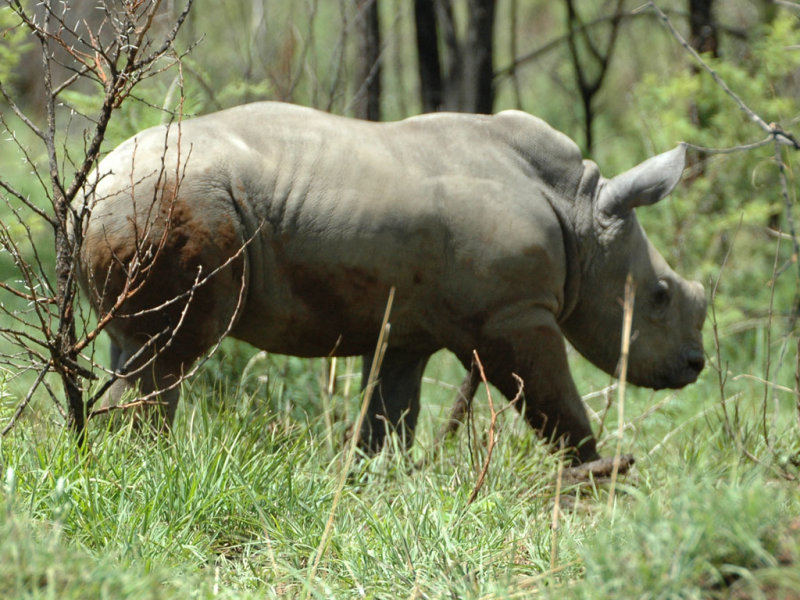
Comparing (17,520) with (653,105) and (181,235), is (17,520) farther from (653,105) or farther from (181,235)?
(653,105)

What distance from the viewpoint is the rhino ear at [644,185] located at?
4.88 metres

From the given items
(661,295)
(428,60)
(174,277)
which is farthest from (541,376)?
(428,60)

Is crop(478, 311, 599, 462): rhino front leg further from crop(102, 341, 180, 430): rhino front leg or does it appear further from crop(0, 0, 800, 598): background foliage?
crop(102, 341, 180, 430): rhino front leg

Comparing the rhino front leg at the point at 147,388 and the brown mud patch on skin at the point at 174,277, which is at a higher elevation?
the brown mud patch on skin at the point at 174,277

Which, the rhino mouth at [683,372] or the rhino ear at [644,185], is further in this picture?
the rhino mouth at [683,372]

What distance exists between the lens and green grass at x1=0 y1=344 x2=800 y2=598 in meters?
2.45

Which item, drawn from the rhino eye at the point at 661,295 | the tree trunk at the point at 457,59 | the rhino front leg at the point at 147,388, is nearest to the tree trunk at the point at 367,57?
the tree trunk at the point at 457,59

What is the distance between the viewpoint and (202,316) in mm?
4074

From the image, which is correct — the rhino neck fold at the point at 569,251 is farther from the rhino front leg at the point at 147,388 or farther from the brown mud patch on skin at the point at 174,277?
the rhino front leg at the point at 147,388

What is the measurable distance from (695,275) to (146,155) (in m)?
5.31

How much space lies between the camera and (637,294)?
16.9ft

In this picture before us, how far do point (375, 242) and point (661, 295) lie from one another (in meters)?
1.73

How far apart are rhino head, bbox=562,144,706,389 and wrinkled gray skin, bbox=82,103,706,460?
0.01 metres

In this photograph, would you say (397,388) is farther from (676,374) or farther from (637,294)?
(676,374)
